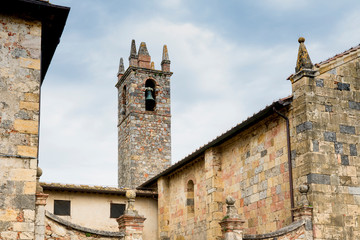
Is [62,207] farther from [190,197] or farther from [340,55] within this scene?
[340,55]

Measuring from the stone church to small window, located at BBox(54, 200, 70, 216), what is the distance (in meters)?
0.04

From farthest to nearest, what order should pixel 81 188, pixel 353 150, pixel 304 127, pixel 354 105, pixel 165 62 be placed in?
pixel 165 62 → pixel 81 188 → pixel 354 105 → pixel 353 150 → pixel 304 127

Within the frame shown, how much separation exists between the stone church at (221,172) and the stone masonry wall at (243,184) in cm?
3

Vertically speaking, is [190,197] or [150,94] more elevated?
[150,94]

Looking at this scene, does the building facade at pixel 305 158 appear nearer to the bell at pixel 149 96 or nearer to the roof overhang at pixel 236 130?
the roof overhang at pixel 236 130

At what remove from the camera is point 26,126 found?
34.0 feet

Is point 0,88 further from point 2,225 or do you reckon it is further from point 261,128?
point 261,128

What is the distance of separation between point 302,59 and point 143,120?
13.8 meters

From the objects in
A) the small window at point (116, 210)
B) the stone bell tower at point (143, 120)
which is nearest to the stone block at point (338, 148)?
the small window at point (116, 210)

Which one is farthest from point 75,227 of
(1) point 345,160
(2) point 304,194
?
(1) point 345,160

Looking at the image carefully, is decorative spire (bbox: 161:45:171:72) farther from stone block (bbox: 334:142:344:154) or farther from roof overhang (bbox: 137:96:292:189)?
stone block (bbox: 334:142:344:154)

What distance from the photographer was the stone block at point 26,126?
10320 millimetres

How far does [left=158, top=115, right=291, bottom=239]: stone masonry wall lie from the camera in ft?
45.5

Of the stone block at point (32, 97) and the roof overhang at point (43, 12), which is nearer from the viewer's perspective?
the stone block at point (32, 97)
